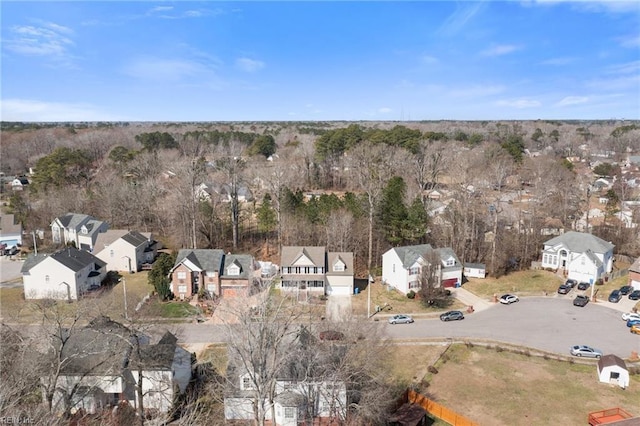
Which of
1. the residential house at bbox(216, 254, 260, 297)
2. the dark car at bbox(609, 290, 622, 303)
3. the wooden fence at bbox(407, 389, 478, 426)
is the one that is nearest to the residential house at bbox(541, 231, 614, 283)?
the dark car at bbox(609, 290, 622, 303)

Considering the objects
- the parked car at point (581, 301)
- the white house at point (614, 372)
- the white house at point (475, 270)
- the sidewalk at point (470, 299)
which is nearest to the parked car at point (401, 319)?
the sidewalk at point (470, 299)

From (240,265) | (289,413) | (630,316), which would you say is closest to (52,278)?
(240,265)

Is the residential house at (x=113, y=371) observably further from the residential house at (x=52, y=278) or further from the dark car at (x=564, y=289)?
the dark car at (x=564, y=289)

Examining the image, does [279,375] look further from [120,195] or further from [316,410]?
[120,195]

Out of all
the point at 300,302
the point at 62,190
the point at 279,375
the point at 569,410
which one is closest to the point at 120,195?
the point at 62,190

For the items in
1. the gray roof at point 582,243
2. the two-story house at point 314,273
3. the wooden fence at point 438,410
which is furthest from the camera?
the gray roof at point 582,243

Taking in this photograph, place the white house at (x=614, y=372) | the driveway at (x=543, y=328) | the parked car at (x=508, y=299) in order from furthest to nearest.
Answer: the parked car at (x=508, y=299) < the driveway at (x=543, y=328) < the white house at (x=614, y=372)

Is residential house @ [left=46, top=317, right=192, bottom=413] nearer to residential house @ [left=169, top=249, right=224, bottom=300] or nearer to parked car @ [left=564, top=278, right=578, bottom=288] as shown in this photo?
residential house @ [left=169, top=249, right=224, bottom=300]
